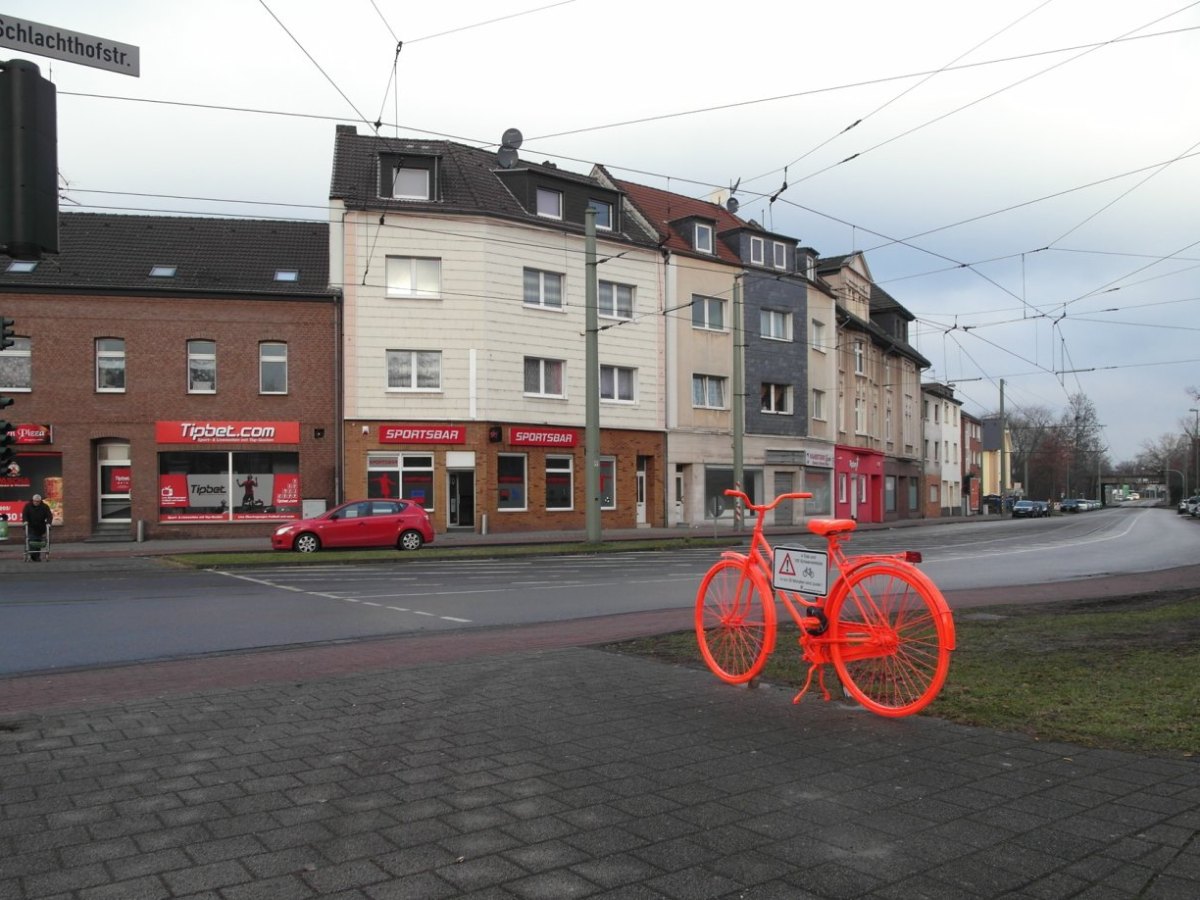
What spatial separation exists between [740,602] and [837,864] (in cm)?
336

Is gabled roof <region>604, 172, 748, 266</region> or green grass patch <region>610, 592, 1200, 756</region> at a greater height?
gabled roof <region>604, 172, 748, 266</region>

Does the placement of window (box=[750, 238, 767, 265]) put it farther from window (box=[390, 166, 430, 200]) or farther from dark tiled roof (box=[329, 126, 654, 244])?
window (box=[390, 166, 430, 200])

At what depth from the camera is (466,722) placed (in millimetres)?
5648

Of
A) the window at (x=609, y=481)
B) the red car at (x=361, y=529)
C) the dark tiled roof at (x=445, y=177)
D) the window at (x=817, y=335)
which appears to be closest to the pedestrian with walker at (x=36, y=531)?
the red car at (x=361, y=529)

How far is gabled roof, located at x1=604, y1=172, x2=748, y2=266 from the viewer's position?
3944 cm

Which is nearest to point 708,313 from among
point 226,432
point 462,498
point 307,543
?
point 462,498

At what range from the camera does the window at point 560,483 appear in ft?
114

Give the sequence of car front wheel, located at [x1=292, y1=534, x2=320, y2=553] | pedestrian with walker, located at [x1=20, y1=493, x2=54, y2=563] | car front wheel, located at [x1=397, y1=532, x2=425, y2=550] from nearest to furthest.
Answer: pedestrian with walker, located at [x1=20, y1=493, x2=54, y2=563], car front wheel, located at [x1=292, y1=534, x2=320, y2=553], car front wheel, located at [x1=397, y1=532, x2=425, y2=550]

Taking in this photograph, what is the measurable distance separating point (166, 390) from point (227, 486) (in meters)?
3.51

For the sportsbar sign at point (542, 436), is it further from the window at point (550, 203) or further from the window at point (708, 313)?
the window at point (708, 313)

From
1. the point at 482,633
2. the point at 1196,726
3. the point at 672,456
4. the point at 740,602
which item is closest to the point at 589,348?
the point at 672,456

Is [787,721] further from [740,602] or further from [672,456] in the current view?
[672,456]

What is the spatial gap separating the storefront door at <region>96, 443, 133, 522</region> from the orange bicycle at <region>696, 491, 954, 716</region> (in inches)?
1123


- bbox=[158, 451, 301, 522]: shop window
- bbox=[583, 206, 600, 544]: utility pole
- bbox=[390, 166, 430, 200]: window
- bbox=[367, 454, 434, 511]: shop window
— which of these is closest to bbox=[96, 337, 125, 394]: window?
bbox=[158, 451, 301, 522]: shop window
